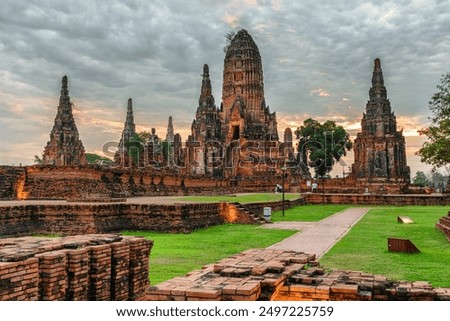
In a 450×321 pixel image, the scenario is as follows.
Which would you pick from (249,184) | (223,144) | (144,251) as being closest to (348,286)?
(144,251)

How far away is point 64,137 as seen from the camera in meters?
55.2

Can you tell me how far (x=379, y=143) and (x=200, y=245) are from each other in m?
45.2

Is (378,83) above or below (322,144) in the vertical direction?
above

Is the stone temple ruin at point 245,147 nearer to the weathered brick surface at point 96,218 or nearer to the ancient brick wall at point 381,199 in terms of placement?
the ancient brick wall at point 381,199

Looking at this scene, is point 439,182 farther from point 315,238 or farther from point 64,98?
point 315,238

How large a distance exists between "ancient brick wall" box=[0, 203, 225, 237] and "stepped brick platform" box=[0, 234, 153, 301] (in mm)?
5983

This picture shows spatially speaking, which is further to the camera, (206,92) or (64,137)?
(206,92)

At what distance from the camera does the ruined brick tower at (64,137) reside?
5466cm

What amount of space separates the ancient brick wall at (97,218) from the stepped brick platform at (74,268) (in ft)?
19.6

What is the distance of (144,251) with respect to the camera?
629 cm

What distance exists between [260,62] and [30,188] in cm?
4912

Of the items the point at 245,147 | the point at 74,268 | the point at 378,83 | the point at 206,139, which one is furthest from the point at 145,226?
the point at 245,147

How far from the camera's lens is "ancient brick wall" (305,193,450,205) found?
99.2ft

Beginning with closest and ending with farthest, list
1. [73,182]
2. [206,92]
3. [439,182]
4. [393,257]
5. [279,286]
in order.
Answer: [279,286] → [393,257] → [73,182] → [206,92] → [439,182]
